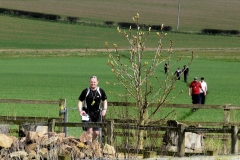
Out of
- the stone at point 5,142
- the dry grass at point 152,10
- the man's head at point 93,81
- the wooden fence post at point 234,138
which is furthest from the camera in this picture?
the dry grass at point 152,10

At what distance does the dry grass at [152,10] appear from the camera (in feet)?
374

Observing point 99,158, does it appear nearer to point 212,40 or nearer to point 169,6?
point 212,40

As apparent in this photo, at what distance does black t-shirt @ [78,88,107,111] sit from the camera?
15.2m

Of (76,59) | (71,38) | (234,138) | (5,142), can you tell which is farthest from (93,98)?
(71,38)

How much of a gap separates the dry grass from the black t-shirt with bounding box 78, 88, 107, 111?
312 feet

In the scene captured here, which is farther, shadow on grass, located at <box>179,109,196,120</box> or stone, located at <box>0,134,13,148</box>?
shadow on grass, located at <box>179,109,196,120</box>

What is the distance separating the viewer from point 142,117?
48.9 ft

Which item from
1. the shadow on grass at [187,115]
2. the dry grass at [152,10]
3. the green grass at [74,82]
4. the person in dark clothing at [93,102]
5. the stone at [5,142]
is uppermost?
the dry grass at [152,10]

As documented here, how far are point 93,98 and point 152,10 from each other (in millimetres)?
109807

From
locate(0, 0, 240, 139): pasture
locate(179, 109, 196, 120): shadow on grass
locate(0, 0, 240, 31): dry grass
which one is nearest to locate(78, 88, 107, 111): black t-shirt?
locate(0, 0, 240, 139): pasture

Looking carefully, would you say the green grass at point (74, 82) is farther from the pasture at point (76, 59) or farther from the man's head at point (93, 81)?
the man's head at point (93, 81)

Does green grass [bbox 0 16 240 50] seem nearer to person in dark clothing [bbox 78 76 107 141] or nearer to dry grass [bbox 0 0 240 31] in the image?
dry grass [bbox 0 0 240 31]

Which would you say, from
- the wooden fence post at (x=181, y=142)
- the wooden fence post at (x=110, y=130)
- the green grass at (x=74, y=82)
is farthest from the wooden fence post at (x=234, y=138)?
the green grass at (x=74, y=82)

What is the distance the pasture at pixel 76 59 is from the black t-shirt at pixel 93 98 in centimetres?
69
